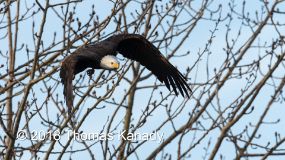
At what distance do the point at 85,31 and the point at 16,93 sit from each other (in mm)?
896

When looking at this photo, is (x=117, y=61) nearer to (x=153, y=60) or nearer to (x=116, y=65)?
(x=116, y=65)

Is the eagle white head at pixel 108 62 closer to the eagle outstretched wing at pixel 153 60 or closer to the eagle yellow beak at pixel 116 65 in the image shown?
the eagle yellow beak at pixel 116 65

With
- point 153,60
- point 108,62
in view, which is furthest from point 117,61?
point 153,60

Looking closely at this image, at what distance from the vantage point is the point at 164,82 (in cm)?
777

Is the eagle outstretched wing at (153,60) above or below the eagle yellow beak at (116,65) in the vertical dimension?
above

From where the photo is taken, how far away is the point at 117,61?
714cm

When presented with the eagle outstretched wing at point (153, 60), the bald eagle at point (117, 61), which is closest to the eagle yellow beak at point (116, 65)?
the bald eagle at point (117, 61)

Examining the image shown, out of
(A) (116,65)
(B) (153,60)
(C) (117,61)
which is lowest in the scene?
(A) (116,65)

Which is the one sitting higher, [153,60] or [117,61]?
[153,60]

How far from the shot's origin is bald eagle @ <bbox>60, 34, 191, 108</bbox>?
625 centimetres

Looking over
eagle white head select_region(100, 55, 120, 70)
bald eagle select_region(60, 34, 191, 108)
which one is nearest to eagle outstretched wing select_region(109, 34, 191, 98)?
bald eagle select_region(60, 34, 191, 108)

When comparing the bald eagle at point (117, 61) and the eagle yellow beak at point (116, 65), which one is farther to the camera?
the eagle yellow beak at point (116, 65)

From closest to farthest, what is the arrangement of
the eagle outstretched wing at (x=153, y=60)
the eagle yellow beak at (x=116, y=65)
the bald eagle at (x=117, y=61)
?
the bald eagle at (x=117, y=61)
the eagle yellow beak at (x=116, y=65)
the eagle outstretched wing at (x=153, y=60)

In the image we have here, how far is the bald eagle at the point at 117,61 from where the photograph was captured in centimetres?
625
